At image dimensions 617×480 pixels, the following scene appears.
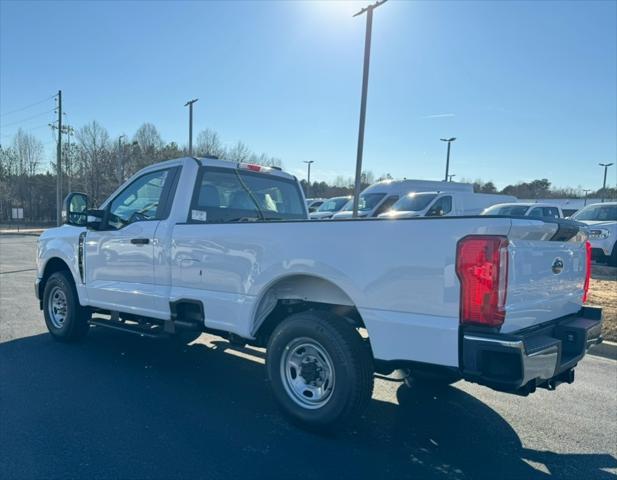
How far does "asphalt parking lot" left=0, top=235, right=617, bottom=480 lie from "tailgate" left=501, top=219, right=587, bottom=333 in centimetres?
103

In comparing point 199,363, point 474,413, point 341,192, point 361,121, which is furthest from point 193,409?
point 341,192

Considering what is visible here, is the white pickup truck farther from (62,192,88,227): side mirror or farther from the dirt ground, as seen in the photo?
the dirt ground

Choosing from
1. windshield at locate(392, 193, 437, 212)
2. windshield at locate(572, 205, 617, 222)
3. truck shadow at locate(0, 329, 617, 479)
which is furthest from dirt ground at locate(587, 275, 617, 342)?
windshield at locate(392, 193, 437, 212)

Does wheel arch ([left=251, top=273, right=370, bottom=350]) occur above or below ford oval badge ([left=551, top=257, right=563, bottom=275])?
below

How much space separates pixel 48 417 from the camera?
3805 mm

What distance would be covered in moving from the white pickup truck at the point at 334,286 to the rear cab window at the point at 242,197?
17 mm

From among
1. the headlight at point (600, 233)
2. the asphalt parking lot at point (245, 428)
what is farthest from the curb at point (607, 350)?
the headlight at point (600, 233)

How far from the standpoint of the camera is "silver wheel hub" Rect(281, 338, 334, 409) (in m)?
3.60

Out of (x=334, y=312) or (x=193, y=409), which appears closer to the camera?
(x=334, y=312)

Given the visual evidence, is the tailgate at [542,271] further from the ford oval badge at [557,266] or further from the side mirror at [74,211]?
the side mirror at [74,211]

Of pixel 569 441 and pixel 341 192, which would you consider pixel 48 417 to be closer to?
pixel 569 441

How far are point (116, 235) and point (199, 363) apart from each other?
5.49ft

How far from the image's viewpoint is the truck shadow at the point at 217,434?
10.3 feet

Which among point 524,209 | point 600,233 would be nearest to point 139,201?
point 600,233
